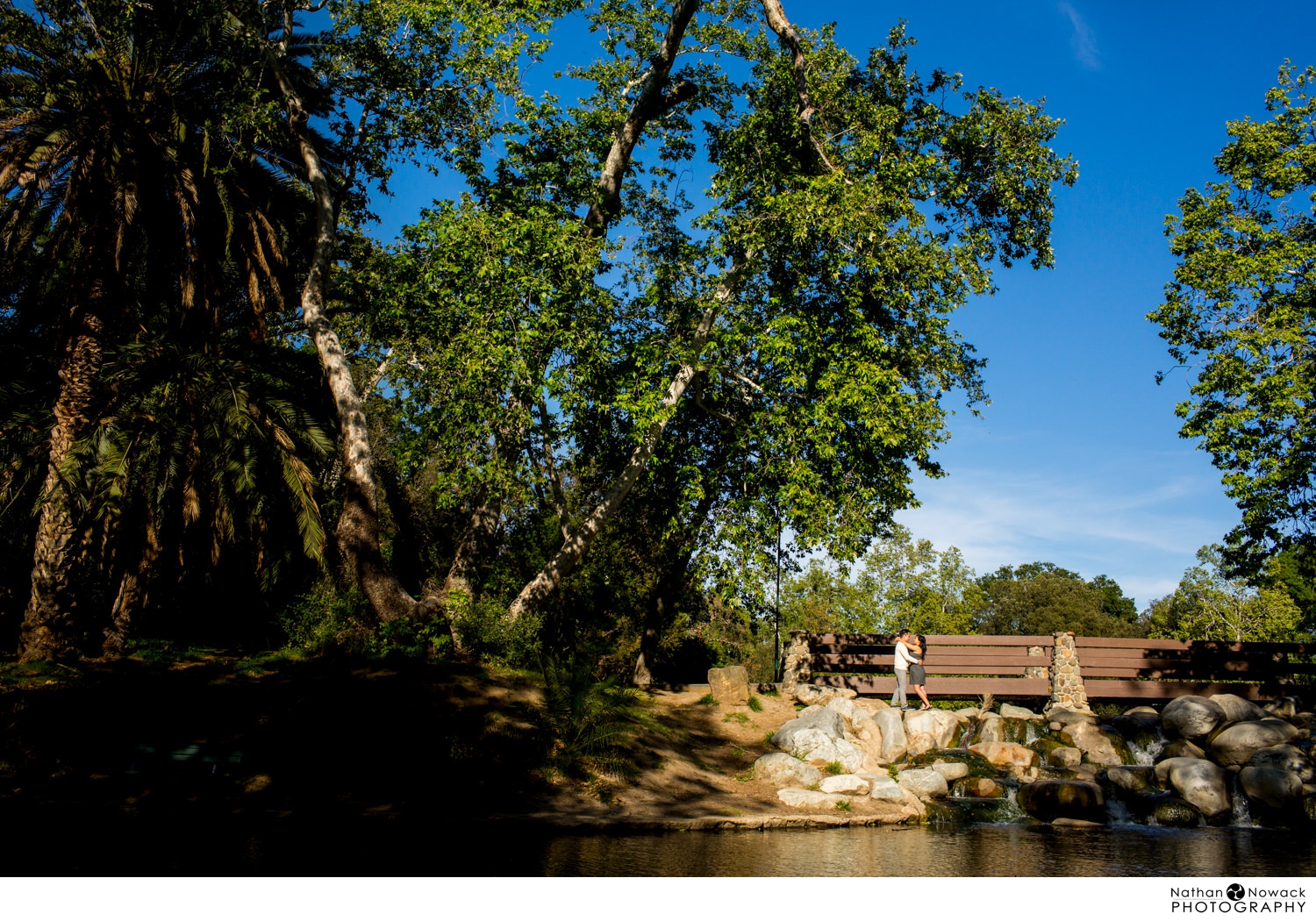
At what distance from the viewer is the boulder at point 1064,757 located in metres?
15.2

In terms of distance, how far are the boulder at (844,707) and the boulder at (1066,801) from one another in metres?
3.95

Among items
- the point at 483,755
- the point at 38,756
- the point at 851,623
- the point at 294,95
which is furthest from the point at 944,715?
the point at 851,623

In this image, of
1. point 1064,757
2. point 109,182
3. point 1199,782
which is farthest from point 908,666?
point 109,182

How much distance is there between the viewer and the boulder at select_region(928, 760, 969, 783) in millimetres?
14086

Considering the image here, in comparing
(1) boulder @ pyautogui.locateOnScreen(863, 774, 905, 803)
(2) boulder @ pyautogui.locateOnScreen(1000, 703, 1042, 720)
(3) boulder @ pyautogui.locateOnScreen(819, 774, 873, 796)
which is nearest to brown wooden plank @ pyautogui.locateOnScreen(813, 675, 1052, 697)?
(2) boulder @ pyautogui.locateOnScreen(1000, 703, 1042, 720)

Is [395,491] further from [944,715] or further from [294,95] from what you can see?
[944,715]

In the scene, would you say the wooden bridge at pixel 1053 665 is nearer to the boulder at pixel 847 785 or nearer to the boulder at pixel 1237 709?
the boulder at pixel 1237 709

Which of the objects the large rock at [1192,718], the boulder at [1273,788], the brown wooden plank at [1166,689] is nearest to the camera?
the boulder at [1273,788]

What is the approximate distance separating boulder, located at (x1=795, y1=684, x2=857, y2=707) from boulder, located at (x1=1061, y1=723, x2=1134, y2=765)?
4.40 metres

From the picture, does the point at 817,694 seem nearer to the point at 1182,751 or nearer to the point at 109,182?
the point at 1182,751

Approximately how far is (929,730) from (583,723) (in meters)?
7.22

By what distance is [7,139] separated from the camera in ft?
48.3

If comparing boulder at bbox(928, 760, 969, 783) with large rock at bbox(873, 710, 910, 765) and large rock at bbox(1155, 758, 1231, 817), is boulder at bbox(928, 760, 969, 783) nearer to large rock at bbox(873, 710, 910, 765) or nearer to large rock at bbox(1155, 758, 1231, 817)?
large rock at bbox(873, 710, 910, 765)

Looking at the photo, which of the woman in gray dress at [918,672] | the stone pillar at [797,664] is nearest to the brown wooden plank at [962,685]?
the stone pillar at [797,664]
